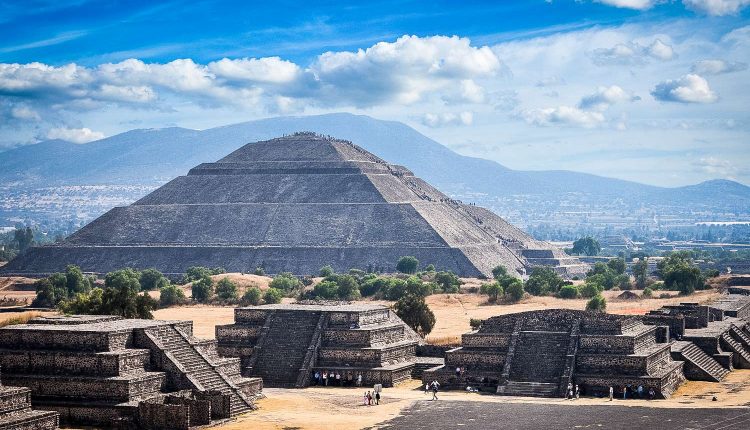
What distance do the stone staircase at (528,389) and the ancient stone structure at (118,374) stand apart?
10.8 meters

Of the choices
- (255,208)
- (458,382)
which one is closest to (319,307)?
(458,382)

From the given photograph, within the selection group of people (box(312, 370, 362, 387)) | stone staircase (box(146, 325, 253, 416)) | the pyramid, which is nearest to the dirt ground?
stone staircase (box(146, 325, 253, 416))

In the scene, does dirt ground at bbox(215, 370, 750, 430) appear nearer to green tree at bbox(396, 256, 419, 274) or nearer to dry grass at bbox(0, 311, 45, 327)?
dry grass at bbox(0, 311, 45, 327)

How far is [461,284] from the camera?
12269cm

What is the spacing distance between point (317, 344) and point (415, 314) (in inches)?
528

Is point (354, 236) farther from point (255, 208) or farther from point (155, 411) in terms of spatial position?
point (155, 411)

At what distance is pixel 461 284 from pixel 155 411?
8088 centimetres

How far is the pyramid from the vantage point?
502 feet

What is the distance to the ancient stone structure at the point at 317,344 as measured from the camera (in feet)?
184

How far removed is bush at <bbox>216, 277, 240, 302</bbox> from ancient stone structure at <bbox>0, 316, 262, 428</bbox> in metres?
53.2

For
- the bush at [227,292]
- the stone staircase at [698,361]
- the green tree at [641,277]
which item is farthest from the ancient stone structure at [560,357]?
the green tree at [641,277]

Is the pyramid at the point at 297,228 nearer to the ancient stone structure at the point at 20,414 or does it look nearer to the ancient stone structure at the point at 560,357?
the ancient stone structure at the point at 560,357

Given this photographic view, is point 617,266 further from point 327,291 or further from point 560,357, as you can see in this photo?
point 560,357

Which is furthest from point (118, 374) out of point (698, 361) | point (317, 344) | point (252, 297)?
point (252, 297)
